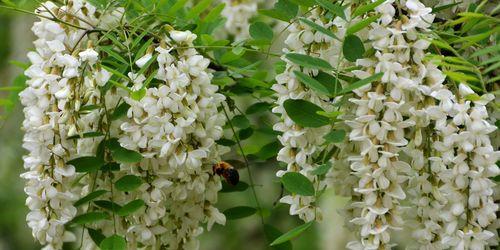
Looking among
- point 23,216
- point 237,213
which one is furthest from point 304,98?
point 23,216

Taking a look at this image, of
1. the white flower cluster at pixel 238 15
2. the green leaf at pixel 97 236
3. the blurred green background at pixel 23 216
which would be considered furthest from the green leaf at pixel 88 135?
the blurred green background at pixel 23 216

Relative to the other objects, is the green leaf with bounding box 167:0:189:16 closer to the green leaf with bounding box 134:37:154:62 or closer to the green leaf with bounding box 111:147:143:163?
the green leaf with bounding box 134:37:154:62

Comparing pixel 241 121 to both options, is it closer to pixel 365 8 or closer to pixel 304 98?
pixel 304 98

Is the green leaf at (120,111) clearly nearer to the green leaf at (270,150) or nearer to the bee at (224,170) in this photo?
the bee at (224,170)

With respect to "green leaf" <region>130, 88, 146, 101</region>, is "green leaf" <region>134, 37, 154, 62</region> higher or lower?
higher

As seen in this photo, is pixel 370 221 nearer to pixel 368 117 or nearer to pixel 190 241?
pixel 368 117

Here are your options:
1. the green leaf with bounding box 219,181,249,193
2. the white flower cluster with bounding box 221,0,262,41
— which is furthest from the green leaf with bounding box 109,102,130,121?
the white flower cluster with bounding box 221,0,262,41
